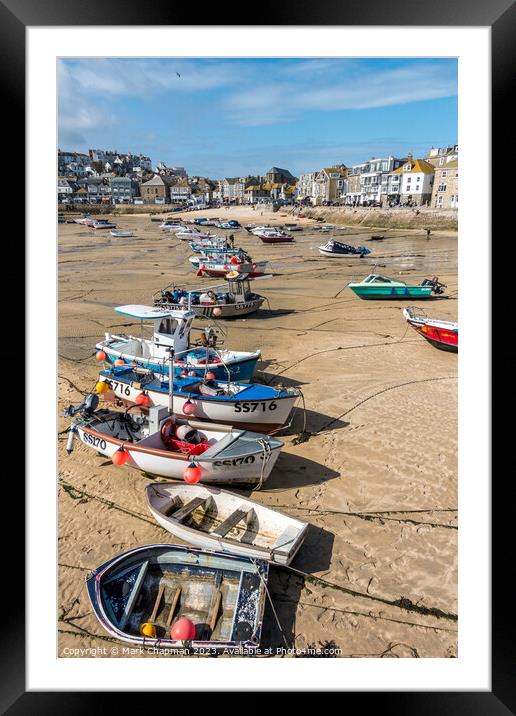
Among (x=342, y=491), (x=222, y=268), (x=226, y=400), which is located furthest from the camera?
(x=222, y=268)

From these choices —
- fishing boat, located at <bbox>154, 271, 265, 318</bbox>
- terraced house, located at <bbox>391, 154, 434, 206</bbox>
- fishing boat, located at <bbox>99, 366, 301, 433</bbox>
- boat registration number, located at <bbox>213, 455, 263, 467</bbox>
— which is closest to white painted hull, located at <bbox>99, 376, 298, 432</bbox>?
fishing boat, located at <bbox>99, 366, 301, 433</bbox>

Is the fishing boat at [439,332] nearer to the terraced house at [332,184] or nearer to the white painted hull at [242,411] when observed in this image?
the white painted hull at [242,411]

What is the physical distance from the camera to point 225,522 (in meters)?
6.47

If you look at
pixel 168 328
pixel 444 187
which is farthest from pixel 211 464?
pixel 444 187

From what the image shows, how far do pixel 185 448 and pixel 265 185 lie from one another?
122m

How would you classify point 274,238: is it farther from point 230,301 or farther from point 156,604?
point 156,604

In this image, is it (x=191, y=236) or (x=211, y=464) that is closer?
(x=211, y=464)

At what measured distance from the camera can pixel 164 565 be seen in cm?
591

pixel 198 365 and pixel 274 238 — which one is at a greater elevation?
pixel 274 238

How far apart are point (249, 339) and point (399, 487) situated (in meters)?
9.81
